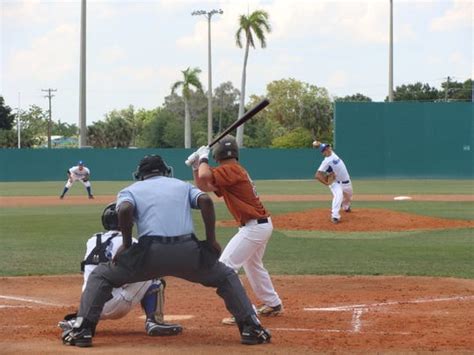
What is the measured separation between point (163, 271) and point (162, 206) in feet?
1.69

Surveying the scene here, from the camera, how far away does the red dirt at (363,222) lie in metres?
18.8

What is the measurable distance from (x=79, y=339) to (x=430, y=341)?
2841mm

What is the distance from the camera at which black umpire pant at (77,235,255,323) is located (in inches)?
261

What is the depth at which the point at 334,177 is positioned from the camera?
64.0 ft

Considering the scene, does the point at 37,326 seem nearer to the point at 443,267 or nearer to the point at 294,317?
the point at 294,317

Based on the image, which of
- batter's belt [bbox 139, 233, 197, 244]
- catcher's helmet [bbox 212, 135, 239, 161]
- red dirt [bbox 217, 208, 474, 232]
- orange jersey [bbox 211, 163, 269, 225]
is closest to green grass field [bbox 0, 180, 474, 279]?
red dirt [bbox 217, 208, 474, 232]

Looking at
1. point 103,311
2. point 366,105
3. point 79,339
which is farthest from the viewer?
point 366,105

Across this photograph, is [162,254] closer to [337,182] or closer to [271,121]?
[337,182]

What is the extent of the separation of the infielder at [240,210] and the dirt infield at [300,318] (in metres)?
0.53

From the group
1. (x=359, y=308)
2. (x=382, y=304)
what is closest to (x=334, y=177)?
(x=382, y=304)

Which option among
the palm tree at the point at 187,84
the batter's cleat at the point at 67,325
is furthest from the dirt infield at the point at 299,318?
the palm tree at the point at 187,84

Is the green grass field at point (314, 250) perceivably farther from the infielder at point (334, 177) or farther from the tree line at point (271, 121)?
the tree line at point (271, 121)

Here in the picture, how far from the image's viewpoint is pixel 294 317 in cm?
838

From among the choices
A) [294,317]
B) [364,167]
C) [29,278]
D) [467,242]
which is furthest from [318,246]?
[364,167]
